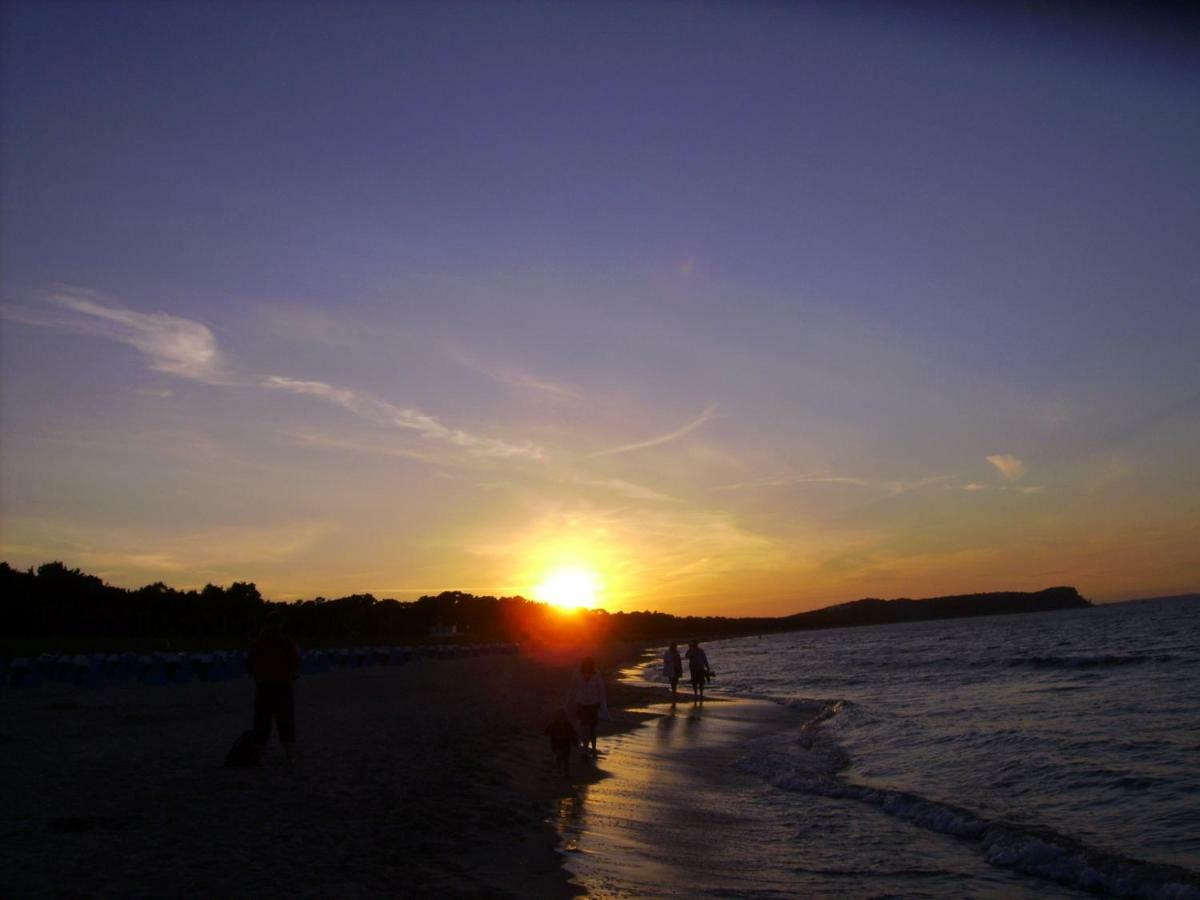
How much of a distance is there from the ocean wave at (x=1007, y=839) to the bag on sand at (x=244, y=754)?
805cm

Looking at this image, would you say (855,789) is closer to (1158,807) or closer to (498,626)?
(1158,807)

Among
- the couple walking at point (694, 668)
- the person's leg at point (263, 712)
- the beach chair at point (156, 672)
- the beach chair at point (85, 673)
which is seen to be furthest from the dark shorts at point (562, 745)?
the beach chair at point (156, 672)

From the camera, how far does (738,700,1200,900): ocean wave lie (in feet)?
28.2

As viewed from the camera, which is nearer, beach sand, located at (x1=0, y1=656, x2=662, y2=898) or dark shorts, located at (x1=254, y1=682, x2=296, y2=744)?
beach sand, located at (x1=0, y1=656, x2=662, y2=898)

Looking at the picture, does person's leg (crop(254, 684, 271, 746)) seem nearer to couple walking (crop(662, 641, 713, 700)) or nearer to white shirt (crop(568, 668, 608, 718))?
white shirt (crop(568, 668, 608, 718))

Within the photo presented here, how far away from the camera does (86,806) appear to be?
8.05 m

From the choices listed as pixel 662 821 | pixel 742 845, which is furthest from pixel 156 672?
pixel 742 845

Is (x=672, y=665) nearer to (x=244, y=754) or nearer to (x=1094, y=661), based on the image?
(x=244, y=754)

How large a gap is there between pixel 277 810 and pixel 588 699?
741 centimetres

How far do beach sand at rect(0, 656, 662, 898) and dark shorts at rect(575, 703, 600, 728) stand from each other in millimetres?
854

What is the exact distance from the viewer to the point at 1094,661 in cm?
4034

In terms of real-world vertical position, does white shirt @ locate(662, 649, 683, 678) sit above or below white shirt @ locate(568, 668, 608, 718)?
below

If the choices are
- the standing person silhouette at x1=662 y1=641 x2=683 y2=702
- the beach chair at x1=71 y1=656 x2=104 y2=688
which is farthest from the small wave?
the beach chair at x1=71 y1=656 x2=104 y2=688

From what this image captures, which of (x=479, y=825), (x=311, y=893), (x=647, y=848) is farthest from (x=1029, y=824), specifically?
(x=311, y=893)
